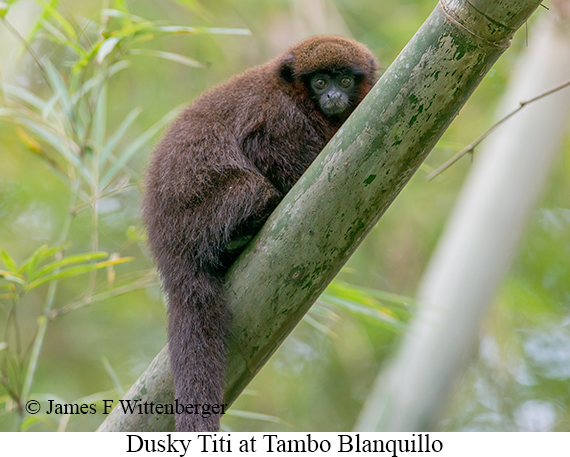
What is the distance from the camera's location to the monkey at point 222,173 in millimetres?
1965

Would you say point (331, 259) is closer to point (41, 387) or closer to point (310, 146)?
point (310, 146)

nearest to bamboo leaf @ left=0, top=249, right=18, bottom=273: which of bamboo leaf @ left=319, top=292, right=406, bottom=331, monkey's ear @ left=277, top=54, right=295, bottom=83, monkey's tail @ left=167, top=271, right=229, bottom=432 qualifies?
monkey's tail @ left=167, top=271, right=229, bottom=432

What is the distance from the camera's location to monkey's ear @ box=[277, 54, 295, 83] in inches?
105

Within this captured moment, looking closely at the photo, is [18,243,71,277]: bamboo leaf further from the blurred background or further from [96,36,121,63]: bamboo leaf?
the blurred background

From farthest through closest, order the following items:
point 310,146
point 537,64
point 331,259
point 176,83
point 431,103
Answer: point 176,83 < point 537,64 < point 310,146 < point 331,259 < point 431,103

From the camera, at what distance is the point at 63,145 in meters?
2.67

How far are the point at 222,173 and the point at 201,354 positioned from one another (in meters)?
0.69

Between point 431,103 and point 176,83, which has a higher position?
point 176,83

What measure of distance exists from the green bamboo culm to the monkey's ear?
98 cm

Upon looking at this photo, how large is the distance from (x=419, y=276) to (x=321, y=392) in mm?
1489

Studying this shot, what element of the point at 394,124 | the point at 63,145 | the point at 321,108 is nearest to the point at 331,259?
the point at 394,124

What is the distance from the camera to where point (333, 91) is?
103 inches

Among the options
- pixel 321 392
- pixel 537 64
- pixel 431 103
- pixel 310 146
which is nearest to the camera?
pixel 431 103

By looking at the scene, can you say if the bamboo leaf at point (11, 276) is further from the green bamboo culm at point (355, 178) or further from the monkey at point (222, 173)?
the green bamboo culm at point (355, 178)
